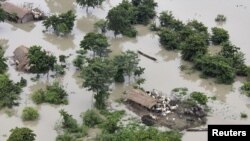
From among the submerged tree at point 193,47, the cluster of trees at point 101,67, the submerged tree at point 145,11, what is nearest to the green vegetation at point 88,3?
the submerged tree at point 145,11

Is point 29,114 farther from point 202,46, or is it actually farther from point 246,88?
point 246,88

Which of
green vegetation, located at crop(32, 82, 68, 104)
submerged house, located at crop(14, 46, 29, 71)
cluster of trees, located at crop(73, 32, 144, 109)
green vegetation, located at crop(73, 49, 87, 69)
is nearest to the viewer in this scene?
cluster of trees, located at crop(73, 32, 144, 109)

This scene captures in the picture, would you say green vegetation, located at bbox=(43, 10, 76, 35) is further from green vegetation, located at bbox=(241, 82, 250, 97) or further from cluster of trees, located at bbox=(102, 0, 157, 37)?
green vegetation, located at bbox=(241, 82, 250, 97)

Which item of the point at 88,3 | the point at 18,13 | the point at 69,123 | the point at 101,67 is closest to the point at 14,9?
the point at 18,13

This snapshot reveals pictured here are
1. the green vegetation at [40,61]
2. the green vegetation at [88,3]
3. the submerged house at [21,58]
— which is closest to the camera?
the green vegetation at [40,61]

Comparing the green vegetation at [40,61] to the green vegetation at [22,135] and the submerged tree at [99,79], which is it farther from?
the green vegetation at [22,135]

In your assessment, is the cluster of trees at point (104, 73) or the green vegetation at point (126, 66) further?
the green vegetation at point (126, 66)

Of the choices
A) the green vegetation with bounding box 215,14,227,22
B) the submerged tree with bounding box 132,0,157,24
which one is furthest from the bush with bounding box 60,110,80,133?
the green vegetation with bounding box 215,14,227,22
